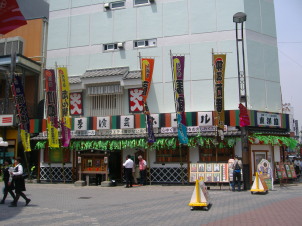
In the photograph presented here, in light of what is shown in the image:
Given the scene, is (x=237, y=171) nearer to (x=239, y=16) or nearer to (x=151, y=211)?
(x=151, y=211)

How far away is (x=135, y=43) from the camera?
21.6m

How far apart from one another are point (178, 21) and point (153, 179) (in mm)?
10124

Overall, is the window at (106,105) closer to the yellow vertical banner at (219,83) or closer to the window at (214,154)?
the window at (214,154)

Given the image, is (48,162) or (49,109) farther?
(48,162)

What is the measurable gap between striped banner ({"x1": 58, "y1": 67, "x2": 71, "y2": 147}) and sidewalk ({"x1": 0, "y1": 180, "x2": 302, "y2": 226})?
5634 mm

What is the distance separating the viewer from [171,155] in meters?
19.6

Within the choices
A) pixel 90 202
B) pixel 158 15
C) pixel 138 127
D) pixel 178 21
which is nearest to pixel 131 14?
pixel 158 15

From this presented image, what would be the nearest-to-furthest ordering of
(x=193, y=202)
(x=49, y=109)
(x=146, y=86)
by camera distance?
(x=193, y=202)
(x=146, y=86)
(x=49, y=109)

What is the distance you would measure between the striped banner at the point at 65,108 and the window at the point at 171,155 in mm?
5602

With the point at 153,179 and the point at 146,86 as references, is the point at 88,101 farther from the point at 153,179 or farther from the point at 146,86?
the point at 153,179

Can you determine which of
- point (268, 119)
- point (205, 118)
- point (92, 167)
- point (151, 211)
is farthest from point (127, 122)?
point (151, 211)

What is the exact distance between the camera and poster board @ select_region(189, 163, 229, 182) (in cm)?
1681

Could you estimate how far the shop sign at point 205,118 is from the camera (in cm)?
1839

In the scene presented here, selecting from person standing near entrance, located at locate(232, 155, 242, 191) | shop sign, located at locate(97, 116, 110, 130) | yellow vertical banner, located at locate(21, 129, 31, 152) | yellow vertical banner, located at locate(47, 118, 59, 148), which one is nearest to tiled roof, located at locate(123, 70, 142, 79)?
shop sign, located at locate(97, 116, 110, 130)
